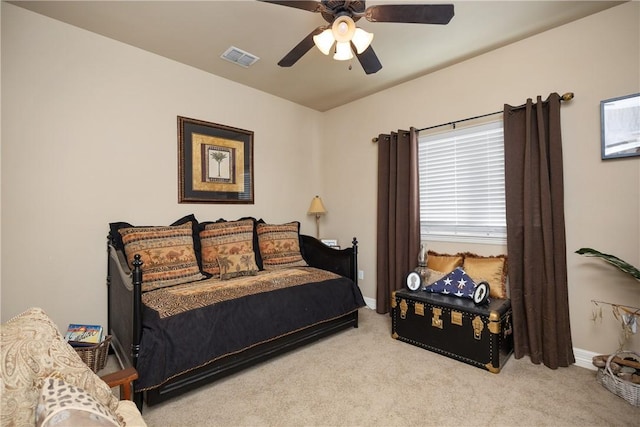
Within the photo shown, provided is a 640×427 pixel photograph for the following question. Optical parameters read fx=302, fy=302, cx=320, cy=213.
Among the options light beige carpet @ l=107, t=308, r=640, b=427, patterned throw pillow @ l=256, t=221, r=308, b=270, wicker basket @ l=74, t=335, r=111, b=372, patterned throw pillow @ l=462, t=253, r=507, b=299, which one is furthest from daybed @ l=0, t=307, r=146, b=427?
patterned throw pillow @ l=462, t=253, r=507, b=299

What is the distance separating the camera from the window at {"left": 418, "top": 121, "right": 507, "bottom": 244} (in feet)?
9.02

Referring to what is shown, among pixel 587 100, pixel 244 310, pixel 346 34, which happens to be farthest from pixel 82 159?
pixel 587 100

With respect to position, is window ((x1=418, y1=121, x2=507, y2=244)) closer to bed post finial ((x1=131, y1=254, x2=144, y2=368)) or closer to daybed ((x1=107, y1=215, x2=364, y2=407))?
daybed ((x1=107, y1=215, x2=364, y2=407))

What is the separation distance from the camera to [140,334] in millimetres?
1770

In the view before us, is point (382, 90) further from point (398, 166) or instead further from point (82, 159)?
point (82, 159)

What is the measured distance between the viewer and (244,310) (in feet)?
7.13

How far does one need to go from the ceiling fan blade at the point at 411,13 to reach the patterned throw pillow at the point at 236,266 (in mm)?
2181

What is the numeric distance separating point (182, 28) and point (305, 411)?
2.93 metres

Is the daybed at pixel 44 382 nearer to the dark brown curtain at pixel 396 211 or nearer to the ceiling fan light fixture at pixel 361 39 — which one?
the ceiling fan light fixture at pixel 361 39

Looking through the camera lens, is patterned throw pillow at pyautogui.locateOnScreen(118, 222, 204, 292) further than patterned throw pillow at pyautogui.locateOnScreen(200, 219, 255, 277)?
No

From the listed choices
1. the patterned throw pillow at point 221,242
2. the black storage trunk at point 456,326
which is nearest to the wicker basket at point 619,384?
the black storage trunk at point 456,326

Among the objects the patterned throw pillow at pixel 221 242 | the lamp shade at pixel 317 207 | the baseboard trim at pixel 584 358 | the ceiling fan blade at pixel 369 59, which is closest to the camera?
the ceiling fan blade at pixel 369 59

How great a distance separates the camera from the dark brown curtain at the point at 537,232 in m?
2.27

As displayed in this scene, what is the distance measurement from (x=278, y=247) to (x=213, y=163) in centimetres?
115
